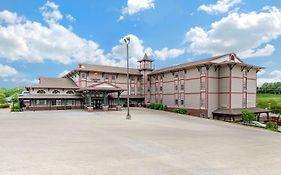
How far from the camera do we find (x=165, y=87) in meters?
42.4

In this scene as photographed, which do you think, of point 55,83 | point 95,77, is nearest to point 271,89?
point 95,77

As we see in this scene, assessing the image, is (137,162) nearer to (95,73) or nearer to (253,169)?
(253,169)

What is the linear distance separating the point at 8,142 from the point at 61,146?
3141 mm

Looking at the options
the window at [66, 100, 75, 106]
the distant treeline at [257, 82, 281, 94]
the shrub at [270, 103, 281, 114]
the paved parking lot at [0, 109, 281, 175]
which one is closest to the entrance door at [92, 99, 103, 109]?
the window at [66, 100, 75, 106]

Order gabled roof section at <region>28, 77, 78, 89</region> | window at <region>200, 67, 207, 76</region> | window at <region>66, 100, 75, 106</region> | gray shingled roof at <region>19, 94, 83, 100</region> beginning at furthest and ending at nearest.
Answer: window at <region>66, 100, 75, 106</region>, gabled roof section at <region>28, 77, 78, 89</region>, gray shingled roof at <region>19, 94, 83, 100</region>, window at <region>200, 67, 207, 76</region>

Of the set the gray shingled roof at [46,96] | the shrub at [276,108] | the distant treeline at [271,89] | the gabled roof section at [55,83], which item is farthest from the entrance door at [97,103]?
the distant treeline at [271,89]

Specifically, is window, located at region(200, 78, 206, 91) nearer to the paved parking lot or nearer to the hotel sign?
the hotel sign

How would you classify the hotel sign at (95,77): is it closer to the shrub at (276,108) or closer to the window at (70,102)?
the window at (70,102)

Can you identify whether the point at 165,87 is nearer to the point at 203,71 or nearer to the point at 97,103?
the point at 203,71

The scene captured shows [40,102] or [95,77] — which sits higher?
[95,77]

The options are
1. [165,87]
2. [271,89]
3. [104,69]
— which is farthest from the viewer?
[271,89]

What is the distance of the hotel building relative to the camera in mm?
32969

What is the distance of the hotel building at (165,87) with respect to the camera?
33.0 metres

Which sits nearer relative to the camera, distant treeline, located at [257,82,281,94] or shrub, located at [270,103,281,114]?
shrub, located at [270,103,281,114]
